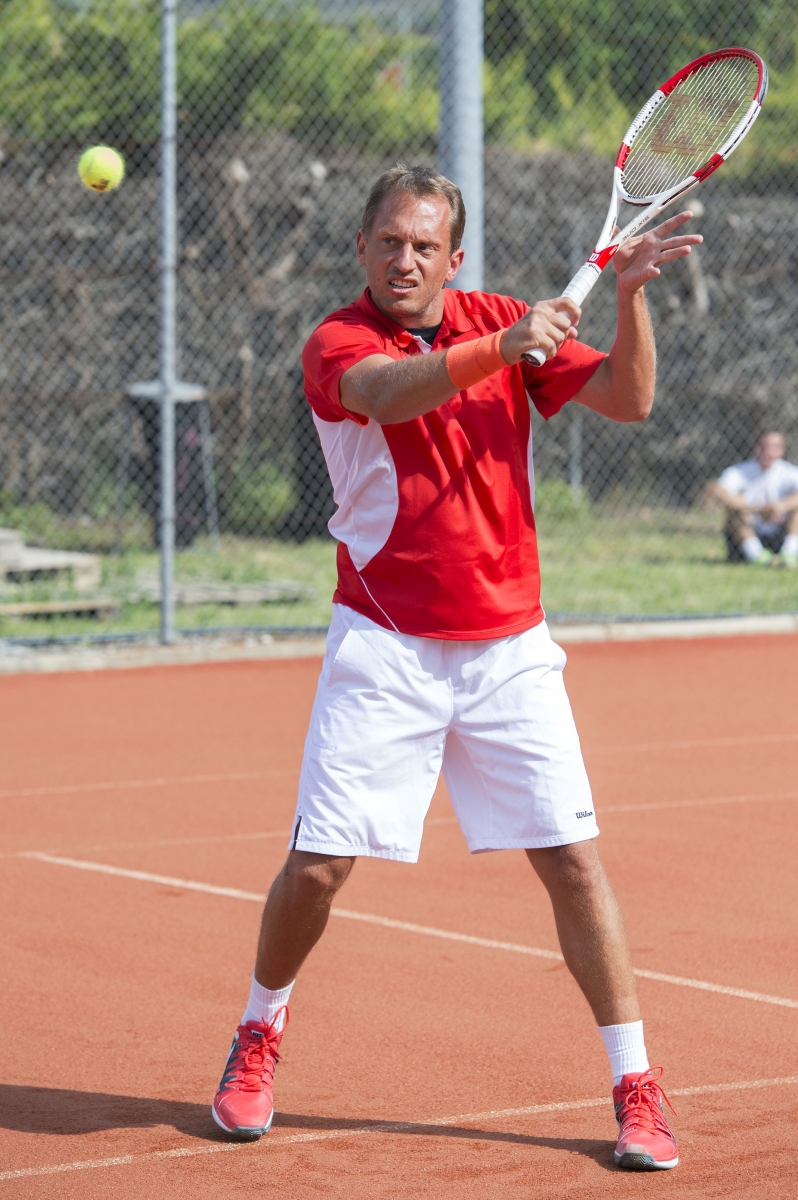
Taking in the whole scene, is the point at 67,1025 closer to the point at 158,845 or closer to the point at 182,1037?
the point at 182,1037

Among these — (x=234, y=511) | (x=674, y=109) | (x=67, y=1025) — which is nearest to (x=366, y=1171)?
(x=67, y=1025)

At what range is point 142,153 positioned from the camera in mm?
15875

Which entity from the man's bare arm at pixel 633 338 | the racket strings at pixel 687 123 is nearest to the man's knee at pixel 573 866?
the man's bare arm at pixel 633 338

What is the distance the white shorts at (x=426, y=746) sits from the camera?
122 inches

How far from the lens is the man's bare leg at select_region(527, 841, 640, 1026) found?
10.2ft

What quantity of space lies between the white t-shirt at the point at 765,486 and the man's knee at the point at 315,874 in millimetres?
10816

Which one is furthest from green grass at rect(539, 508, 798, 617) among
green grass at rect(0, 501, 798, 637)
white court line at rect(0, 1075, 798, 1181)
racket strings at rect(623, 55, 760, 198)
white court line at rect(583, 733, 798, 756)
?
white court line at rect(0, 1075, 798, 1181)

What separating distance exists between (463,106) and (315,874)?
6678 millimetres

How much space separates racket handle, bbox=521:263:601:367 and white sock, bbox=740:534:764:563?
34.5 feet

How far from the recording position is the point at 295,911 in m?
3.15

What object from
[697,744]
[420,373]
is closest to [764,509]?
[697,744]

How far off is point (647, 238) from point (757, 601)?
8834mm

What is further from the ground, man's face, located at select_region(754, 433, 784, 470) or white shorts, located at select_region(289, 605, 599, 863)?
man's face, located at select_region(754, 433, 784, 470)

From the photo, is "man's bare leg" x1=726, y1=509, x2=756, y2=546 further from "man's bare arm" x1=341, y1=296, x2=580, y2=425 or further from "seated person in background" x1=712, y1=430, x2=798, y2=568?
"man's bare arm" x1=341, y1=296, x2=580, y2=425
